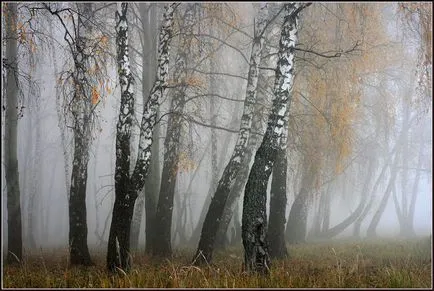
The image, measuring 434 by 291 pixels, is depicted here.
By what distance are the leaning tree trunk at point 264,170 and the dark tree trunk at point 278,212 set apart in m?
2.90

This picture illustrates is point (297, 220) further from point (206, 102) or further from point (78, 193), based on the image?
point (78, 193)

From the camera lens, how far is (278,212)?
10312 millimetres

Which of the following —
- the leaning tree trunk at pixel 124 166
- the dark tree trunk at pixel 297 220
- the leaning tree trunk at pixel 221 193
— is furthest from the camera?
the dark tree trunk at pixel 297 220

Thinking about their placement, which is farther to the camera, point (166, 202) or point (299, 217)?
point (299, 217)

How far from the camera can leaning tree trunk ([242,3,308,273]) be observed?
6926mm

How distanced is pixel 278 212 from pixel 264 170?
346cm

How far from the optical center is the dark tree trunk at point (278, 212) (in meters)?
10.2

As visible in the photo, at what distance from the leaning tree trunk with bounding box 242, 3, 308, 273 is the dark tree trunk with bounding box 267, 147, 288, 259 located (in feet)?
9.50

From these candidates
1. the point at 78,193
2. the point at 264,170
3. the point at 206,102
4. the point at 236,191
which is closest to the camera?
the point at 264,170

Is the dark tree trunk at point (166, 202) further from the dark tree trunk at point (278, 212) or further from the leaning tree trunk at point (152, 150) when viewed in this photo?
the dark tree trunk at point (278, 212)

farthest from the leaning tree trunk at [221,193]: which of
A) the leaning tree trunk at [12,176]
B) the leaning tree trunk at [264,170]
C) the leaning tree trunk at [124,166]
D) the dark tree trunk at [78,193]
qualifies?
the leaning tree trunk at [12,176]

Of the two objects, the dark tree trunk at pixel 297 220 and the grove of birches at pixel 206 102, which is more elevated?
the grove of birches at pixel 206 102

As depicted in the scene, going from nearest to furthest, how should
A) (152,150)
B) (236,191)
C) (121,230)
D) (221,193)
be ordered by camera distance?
(121,230)
(221,193)
(236,191)
(152,150)

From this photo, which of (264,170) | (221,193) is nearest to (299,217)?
(221,193)
